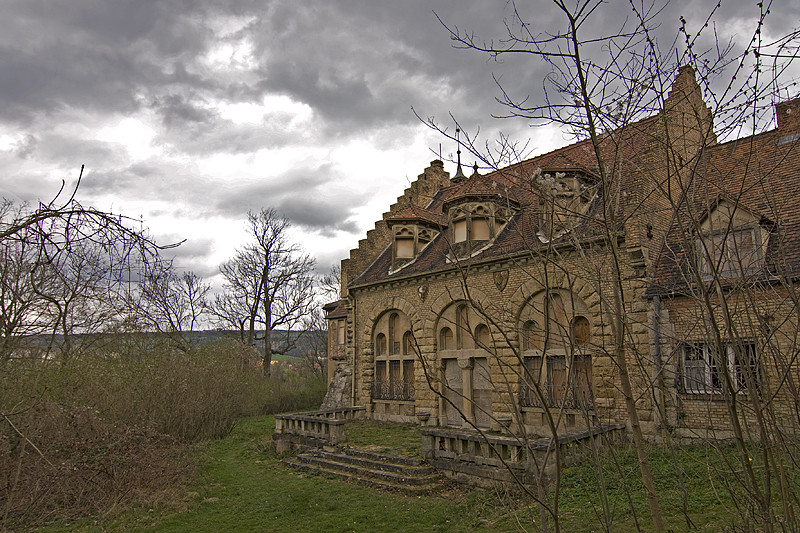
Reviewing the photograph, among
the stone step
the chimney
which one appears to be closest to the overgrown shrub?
the stone step

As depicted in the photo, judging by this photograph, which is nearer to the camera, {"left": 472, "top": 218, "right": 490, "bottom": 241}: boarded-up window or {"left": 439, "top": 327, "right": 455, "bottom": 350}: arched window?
{"left": 472, "top": 218, "right": 490, "bottom": 241}: boarded-up window

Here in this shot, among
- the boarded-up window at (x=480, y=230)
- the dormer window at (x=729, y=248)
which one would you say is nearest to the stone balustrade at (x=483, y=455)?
the dormer window at (x=729, y=248)

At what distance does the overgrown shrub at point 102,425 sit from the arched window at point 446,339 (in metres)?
8.37

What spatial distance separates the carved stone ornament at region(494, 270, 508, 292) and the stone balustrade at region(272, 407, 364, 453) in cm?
649

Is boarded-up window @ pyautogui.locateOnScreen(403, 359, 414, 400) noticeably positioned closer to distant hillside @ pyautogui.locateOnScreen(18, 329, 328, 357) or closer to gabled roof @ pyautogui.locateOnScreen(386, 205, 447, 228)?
gabled roof @ pyautogui.locateOnScreen(386, 205, 447, 228)

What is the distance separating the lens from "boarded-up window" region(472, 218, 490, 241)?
18859mm

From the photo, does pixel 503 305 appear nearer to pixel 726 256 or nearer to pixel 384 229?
pixel 384 229

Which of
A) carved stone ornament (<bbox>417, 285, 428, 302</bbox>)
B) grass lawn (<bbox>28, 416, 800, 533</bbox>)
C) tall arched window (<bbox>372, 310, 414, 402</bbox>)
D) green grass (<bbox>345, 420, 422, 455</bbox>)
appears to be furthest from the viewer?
tall arched window (<bbox>372, 310, 414, 402</bbox>)

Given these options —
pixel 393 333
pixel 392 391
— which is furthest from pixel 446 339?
pixel 392 391

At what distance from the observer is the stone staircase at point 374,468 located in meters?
11.8

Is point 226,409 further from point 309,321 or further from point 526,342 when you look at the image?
point 309,321

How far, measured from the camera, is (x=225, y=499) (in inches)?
460

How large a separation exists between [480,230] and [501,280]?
2.65m

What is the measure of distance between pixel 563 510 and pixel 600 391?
245 inches
